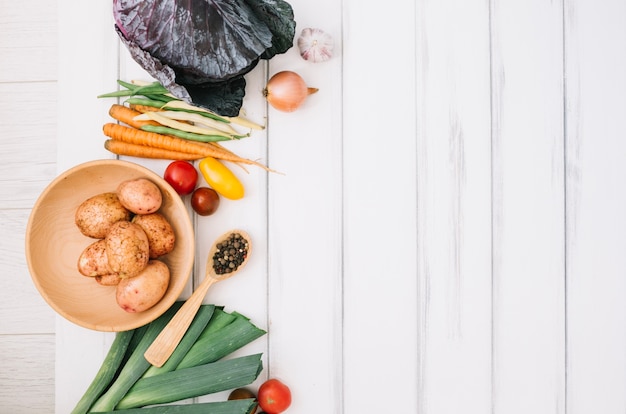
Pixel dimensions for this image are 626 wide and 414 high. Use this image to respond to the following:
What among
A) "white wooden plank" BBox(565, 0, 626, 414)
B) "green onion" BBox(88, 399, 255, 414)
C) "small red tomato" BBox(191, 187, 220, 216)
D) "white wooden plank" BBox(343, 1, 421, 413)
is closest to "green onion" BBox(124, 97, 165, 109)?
"small red tomato" BBox(191, 187, 220, 216)

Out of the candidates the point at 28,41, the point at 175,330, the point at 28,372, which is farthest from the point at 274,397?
the point at 28,41

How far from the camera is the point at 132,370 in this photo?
45.0 inches

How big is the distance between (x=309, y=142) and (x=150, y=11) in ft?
1.52

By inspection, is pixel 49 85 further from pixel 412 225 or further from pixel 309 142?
pixel 412 225

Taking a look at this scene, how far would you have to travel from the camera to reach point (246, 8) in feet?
3.45

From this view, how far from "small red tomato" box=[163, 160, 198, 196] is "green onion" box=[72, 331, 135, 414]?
14.8 inches

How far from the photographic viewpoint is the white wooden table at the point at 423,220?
3.98ft

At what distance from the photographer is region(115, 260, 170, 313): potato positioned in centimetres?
108

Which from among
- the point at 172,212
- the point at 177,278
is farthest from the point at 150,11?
the point at 177,278

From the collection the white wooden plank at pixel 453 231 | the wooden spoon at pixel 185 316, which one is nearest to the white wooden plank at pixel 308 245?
the wooden spoon at pixel 185 316

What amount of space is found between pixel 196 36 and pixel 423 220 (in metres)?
0.69

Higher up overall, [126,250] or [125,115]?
[125,115]

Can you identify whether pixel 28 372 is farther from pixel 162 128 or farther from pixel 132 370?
pixel 162 128

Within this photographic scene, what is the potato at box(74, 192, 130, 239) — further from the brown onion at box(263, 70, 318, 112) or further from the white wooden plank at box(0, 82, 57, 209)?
the brown onion at box(263, 70, 318, 112)
